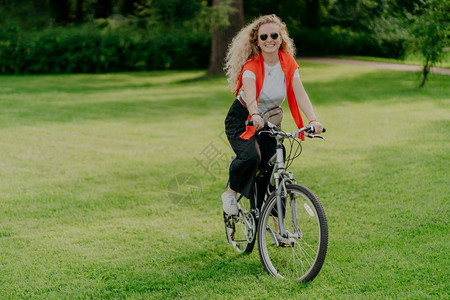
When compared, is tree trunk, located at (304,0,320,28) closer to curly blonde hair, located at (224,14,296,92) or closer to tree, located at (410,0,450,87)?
tree, located at (410,0,450,87)

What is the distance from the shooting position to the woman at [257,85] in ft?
13.5

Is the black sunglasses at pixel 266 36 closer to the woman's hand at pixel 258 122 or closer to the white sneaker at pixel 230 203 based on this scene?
the woman's hand at pixel 258 122

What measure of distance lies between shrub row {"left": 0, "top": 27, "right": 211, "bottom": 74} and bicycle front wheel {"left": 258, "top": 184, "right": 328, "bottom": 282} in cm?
2030

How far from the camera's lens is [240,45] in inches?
168

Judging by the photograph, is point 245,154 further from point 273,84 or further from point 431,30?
point 431,30

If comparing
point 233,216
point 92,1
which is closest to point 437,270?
point 233,216

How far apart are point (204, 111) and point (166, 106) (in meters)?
1.47

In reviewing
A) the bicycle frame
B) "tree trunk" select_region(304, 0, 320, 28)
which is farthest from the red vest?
"tree trunk" select_region(304, 0, 320, 28)

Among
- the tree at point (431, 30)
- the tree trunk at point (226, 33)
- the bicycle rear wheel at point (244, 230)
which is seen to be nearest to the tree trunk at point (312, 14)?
the tree trunk at point (226, 33)

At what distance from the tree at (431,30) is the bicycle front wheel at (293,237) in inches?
445

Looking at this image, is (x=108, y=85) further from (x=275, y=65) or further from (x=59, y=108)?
(x=275, y=65)

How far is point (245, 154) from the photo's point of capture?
165 inches

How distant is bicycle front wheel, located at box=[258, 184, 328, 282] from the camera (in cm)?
379

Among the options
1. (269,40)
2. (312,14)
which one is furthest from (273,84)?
(312,14)
